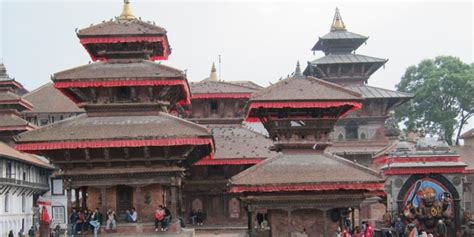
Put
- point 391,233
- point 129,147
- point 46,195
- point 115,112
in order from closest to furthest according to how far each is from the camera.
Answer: point 129,147
point 115,112
point 391,233
point 46,195

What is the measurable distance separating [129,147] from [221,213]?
12.4 meters

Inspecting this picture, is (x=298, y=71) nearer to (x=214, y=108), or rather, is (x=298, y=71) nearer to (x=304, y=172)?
(x=304, y=172)

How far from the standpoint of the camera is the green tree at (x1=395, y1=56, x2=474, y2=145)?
218 ft

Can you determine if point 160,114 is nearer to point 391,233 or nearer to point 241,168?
point 241,168

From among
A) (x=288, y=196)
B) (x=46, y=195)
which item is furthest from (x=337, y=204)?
(x=46, y=195)

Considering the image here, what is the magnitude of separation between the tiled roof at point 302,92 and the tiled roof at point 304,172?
2.46 m

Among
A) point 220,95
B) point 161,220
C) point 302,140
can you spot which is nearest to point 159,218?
point 161,220

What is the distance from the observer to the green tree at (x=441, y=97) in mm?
66500

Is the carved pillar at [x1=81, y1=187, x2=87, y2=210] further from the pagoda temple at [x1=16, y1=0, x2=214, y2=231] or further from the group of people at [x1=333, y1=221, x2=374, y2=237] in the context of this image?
the group of people at [x1=333, y1=221, x2=374, y2=237]

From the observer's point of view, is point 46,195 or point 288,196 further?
point 46,195

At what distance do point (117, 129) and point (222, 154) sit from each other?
1063cm

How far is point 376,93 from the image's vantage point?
164 feet

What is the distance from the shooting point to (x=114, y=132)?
27.0 m

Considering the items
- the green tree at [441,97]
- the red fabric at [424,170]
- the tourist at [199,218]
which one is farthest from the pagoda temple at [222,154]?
the green tree at [441,97]
